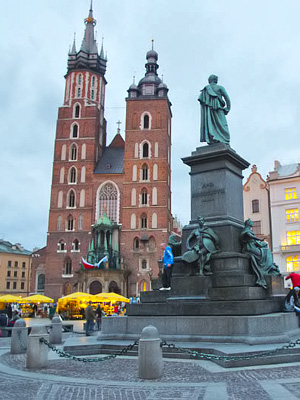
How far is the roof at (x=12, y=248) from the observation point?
2713 inches

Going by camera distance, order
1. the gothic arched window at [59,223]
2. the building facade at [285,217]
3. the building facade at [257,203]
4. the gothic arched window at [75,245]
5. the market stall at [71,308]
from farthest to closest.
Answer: the gothic arched window at [59,223] < the gothic arched window at [75,245] < the building facade at [257,203] < the building facade at [285,217] < the market stall at [71,308]

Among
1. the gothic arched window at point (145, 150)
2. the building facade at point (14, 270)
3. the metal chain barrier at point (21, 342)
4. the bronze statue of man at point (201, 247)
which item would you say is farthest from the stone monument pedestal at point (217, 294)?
the building facade at point (14, 270)

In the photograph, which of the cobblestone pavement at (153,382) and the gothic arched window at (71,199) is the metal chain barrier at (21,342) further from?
the gothic arched window at (71,199)

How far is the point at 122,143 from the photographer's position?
186 ft

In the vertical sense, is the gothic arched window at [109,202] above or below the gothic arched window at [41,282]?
above

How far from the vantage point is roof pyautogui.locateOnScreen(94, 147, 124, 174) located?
162ft

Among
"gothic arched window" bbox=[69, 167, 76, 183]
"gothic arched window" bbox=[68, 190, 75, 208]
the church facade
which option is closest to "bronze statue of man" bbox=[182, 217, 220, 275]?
the church facade

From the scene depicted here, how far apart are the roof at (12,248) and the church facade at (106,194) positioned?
2302 centimetres

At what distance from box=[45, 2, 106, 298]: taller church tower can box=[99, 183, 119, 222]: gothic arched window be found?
114cm

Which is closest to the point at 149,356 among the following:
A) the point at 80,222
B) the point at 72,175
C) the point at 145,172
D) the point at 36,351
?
the point at 36,351

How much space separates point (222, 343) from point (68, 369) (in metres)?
2.86

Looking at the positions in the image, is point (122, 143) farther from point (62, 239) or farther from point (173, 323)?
point (173, 323)

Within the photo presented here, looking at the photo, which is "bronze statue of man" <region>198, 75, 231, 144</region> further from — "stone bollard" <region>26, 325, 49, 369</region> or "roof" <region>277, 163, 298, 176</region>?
"roof" <region>277, 163, 298, 176</region>

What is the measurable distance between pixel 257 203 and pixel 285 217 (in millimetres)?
3422
